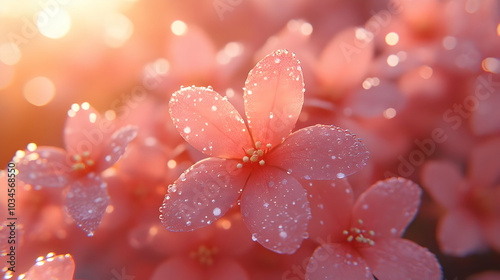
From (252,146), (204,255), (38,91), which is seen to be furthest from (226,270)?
(38,91)

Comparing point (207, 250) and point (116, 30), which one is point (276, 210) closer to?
point (207, 250)

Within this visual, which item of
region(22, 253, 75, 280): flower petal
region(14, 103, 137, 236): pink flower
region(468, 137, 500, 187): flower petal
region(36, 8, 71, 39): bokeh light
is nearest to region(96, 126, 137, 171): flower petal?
region(14, 103, 137, 236): pink flower

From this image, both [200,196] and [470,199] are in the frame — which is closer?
[200,196]

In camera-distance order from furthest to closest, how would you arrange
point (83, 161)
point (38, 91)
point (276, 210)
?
point (38, 91), point (83, 161), point (276, 210)

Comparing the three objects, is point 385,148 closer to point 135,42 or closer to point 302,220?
point 302,220

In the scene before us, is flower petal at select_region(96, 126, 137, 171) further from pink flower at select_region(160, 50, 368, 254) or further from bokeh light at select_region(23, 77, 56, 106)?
bokeh light at select_region(23, 77, 56, 106)

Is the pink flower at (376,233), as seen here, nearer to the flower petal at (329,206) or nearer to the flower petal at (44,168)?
the flower petal at (329,206)

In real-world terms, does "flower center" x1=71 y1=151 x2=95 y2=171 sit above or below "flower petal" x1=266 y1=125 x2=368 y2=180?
above
